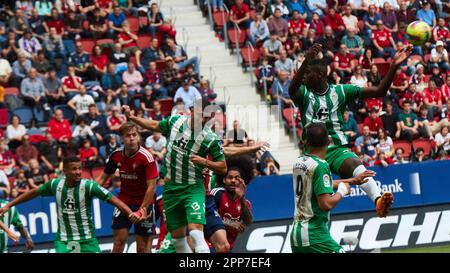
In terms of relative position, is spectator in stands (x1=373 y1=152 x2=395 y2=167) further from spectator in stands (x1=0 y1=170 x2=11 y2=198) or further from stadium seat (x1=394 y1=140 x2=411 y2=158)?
spectator in stands (x1=0 y1=170 x2=11 y2=198)

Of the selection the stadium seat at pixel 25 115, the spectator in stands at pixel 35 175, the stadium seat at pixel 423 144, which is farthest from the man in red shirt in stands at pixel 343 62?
the spectator in stands at pixel 35 175

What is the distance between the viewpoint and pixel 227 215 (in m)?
14.0

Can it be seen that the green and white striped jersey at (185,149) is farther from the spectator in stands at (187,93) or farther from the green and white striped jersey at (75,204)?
the spectator in stands at (187,93)

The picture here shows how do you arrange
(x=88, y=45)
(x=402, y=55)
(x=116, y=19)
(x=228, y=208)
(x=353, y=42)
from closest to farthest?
(x=402, y=55) → (x=228, y=208) → (x=88, y=45) → (x=116, y=19) → (x=353, y=42)

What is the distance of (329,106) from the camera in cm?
1394

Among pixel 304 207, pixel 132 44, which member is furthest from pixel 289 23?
pixel 304 207

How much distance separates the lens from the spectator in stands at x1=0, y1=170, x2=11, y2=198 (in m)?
21.4

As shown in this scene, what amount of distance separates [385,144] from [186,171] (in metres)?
11.7

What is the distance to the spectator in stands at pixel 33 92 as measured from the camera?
938 inches

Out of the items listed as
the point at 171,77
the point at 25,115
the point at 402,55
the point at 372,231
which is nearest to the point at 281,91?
the point at 171,77

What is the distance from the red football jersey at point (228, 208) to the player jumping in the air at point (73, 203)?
107 cm

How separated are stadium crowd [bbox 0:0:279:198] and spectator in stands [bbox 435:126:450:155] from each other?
416cm

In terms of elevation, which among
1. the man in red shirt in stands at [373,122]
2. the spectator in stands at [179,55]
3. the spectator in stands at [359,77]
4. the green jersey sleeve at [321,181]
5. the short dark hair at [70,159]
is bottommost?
the man in red shirt in stands at [373,122]

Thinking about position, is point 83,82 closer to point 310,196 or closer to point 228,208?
point 228,208
